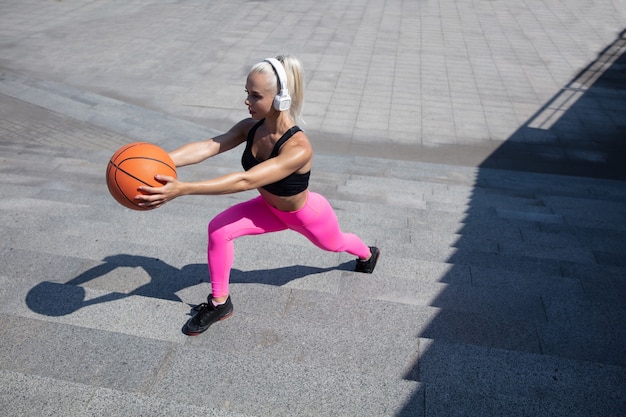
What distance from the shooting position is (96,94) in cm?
1210

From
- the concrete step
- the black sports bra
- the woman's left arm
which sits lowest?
the concrete step

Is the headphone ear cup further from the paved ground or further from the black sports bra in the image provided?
the paved ground

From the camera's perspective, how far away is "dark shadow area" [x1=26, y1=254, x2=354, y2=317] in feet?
11.6

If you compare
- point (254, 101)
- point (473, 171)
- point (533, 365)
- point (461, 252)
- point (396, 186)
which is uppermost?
point (254, 101)

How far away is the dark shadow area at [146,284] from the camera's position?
139 inches

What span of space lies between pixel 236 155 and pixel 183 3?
42.0ft

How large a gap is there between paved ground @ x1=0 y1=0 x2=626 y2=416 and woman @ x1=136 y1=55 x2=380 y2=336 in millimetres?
402

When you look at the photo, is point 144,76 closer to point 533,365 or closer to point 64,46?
point 64,46

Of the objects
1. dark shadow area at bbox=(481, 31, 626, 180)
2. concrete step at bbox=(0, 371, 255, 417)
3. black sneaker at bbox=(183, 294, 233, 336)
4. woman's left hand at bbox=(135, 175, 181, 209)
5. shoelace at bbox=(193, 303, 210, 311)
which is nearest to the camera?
concrete step at bbox=(0, 371, 255, 417)

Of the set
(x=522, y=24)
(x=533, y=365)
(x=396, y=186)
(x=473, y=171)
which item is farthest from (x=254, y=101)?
(x=522, y=24)

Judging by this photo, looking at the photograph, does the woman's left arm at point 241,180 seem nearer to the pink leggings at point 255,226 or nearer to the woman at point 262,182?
the woman at point 262,182

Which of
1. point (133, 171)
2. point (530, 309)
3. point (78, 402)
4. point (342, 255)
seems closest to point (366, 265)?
point (342, 255)

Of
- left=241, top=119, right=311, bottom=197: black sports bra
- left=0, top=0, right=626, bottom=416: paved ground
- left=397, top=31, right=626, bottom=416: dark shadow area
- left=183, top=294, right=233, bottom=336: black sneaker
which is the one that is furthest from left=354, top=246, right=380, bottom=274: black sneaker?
left=183, top=294, right=233, bottom=336: black sneaker

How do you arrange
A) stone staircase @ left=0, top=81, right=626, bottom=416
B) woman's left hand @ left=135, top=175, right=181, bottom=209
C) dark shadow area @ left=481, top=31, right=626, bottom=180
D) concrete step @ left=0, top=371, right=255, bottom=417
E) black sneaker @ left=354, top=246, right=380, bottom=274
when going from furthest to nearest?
dark shadow area @ left=481, top=31, right=626, bottom=180 → black sneaker @ left=354, top=246, right=380, bottom=274 → woman's left hand @ left=135, top=175, right=181, bottom=209 → stone staircase @ left=0, top=81, right=626, bottom=416 → concrete step @ left=0, top=371, right=255, bottom=417
